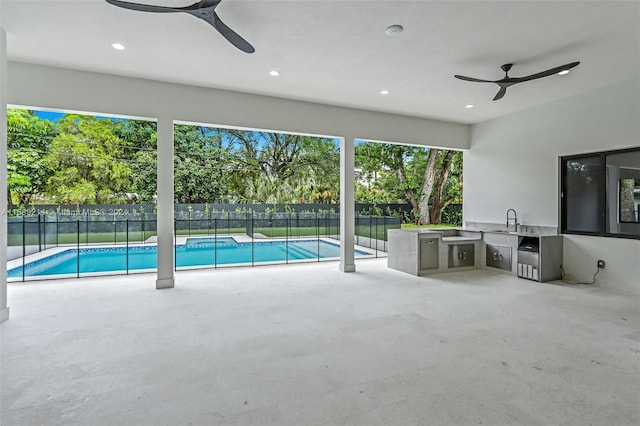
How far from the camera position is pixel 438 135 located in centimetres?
679

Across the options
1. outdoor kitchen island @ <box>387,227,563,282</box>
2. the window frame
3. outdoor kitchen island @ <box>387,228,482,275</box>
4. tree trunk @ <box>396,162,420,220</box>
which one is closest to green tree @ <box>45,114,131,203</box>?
outdoor kitchen island @ <box>387,228,482,275</box>

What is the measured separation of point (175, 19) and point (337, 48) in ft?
5.64

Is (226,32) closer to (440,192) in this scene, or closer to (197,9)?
(197,9)

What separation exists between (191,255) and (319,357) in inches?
238

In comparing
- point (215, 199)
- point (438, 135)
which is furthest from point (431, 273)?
point (215, 199)

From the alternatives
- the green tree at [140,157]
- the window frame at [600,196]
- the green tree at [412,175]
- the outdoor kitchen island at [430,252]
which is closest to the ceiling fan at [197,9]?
the outdoor kitchen island at [430,252]

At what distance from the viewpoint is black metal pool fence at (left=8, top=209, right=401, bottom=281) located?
6.13 m

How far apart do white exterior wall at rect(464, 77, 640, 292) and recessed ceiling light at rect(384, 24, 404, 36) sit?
3811mm

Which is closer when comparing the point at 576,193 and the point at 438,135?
→ the point at 576,193

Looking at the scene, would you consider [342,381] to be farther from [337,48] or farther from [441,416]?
[337,48]

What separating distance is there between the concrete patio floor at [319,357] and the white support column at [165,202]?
16.2 inches

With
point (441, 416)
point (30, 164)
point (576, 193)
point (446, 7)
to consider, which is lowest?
point (441, 416)

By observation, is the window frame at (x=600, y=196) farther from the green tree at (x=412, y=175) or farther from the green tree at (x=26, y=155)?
the green tree at (x=26, y=155)

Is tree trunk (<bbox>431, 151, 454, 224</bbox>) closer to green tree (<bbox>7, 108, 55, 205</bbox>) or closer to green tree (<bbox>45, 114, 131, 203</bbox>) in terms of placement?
green tree (<bbox>45, 114, 131, 203</bbox>)
